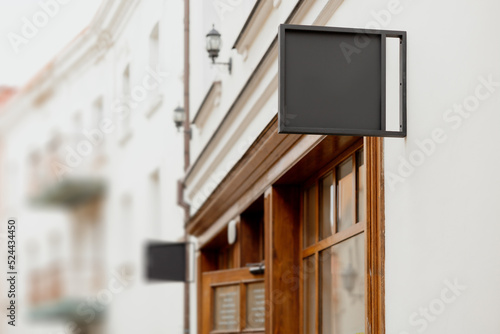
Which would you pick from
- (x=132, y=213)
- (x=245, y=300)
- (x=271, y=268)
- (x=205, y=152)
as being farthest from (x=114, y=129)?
(x=271, y=268)

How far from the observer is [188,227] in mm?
11719

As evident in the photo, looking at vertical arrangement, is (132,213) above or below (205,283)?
above

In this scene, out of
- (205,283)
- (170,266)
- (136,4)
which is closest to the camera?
(205,283)

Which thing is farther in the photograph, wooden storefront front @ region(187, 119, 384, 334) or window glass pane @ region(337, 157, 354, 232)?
window glass pane @ region(337, 157, 354, 232)

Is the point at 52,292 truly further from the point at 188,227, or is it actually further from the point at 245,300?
the point at 245,300

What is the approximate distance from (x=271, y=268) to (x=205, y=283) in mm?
2650

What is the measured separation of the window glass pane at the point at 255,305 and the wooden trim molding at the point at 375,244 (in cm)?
353

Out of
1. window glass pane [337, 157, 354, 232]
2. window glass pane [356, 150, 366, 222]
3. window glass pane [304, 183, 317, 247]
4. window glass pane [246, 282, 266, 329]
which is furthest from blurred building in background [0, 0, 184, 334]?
window glass pane [356, 150, 366, 222]

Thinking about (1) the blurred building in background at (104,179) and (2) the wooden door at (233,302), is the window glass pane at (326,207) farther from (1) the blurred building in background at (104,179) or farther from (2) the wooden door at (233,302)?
(1) the blurred building in background at (104,179)

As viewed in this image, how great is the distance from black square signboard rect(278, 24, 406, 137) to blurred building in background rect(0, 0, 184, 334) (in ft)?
27.1

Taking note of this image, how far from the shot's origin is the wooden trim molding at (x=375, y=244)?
4.77 m

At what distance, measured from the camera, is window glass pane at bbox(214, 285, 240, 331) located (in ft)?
30.1
